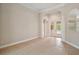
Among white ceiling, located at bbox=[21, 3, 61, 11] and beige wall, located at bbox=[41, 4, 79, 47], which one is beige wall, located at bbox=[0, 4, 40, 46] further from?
beige wall, located at bbox=[41, 4, 79, 47]

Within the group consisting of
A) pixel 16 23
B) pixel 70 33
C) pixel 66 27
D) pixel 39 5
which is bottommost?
pixel 70 33

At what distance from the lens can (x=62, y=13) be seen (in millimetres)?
2654

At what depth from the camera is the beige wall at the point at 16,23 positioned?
2.61m

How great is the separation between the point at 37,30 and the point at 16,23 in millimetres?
465

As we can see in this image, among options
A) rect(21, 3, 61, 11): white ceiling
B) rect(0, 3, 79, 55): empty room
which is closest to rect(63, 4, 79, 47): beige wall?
rect(0, 3, 79, 55): empty room

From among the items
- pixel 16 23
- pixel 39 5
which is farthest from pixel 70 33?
pixel 16 23

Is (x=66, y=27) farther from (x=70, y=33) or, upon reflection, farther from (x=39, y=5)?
(x=39, y=5)

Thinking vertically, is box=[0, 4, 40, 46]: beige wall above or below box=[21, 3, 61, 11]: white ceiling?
below

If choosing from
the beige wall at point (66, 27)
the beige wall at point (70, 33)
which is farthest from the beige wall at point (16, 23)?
the beige wall at point (70, 33)

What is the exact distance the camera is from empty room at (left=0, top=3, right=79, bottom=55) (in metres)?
2.60

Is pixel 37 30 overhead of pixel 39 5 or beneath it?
beneath

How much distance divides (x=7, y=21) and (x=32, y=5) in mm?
604

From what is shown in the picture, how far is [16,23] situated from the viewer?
2.65m
